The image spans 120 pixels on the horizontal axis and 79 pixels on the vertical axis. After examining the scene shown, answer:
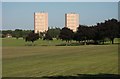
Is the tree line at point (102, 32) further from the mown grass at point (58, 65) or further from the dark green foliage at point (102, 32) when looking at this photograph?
the mown grass at point (58, 65)

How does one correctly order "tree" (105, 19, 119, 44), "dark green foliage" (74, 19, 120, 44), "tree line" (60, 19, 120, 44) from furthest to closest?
"tree line" (60, 19, 120, 44)
"dark green foliage" (74, 19, 120, 44)
"tree" (105, 19, 119, 44)

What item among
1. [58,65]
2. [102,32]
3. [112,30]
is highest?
[112,30]

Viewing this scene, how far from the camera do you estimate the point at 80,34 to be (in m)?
127

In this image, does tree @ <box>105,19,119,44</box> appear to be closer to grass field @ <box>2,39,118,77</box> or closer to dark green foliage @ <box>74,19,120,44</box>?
dark green foliage @ <box>74,19,120,44</box>

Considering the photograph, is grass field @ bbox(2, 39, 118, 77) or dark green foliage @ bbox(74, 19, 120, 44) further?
dark green foliage @ bbox(74, 19, 120, 44)

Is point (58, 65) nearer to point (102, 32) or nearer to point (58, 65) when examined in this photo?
point (58, 65)

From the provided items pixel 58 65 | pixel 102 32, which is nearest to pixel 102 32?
pixel 102 32

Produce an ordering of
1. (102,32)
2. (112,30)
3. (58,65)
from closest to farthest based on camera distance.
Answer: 1. (58,65)
2. (112,30)
3. (102,32)

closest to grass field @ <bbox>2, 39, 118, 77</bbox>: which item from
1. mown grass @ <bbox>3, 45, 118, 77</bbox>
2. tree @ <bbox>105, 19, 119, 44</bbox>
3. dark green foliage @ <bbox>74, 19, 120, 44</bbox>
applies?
mown grass @ <bbox>3, 45, 118, 77</bbox>

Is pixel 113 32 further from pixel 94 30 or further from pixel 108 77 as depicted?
pixel 108 77

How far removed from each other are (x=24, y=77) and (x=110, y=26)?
328 feet

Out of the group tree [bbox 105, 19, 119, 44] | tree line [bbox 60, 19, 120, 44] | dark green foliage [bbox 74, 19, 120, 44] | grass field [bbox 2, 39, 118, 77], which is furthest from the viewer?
tree line [bbox 60, 19, 120, 44]

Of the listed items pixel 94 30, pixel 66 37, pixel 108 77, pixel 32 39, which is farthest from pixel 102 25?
pixel 108 77

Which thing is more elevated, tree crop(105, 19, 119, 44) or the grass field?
tree crop(105, 19, 119, 44)
